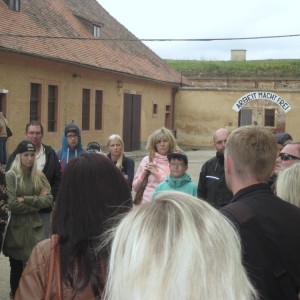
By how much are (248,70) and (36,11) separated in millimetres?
20808

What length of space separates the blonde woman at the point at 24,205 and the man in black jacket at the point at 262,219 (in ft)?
9.98

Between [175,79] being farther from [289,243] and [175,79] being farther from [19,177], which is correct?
[289,243]

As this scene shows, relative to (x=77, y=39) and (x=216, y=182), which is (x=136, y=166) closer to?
(x=77, y=39)

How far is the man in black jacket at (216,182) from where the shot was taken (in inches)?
212

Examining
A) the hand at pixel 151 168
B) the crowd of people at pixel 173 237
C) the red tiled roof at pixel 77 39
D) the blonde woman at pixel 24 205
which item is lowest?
the blonde woman at pixel 24 205

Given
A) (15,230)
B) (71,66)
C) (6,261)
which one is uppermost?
(71,66)

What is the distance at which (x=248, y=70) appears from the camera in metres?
40.7

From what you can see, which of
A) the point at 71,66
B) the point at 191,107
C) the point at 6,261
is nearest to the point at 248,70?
the point at 191,107

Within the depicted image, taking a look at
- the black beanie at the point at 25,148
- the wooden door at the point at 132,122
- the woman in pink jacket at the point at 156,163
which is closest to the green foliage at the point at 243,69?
the wooden door at the point at 132,122

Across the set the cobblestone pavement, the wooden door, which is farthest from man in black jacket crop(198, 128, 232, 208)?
the wooden door

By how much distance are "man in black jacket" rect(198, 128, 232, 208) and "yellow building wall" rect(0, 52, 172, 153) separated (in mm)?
14576

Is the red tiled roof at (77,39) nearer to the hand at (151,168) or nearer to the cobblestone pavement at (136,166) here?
the cobblestone pavement at (136,166)

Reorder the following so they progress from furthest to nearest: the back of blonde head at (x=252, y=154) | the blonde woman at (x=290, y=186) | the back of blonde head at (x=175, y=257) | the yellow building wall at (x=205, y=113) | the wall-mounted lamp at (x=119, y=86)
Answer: the yellow building wall at (x=205, y=113)
the wall-mounted lamp at (x=119, y=86)
the blonde woman at (x=290, y=186)
the back of blonde head at (x=252, y=154)
the back of blonde head at (x=175, y=257)

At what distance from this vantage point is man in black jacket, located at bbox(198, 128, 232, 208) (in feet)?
17.7
